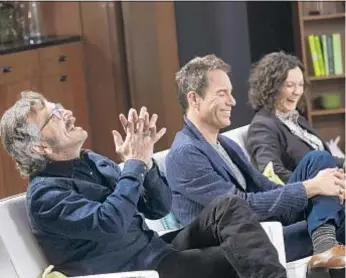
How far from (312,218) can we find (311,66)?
2647mm

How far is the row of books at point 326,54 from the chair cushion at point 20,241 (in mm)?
3276

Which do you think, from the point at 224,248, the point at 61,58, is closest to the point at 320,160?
the point at 224,248

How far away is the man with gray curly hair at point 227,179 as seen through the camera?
10.2 feet

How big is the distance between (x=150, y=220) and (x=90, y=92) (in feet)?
8.42

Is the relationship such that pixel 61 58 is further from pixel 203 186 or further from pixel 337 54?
pixel 203 186

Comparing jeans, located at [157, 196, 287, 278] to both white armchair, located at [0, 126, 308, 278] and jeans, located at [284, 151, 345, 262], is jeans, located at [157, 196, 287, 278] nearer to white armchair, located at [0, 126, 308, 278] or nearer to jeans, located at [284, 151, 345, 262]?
white armchair, located at [0, 126, 308, 278]

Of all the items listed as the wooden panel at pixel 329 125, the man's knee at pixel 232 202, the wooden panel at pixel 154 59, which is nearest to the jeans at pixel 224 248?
the man's knee at pixel 232 202

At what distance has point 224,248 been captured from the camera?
2738 millimetres

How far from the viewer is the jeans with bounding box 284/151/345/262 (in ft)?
10.6

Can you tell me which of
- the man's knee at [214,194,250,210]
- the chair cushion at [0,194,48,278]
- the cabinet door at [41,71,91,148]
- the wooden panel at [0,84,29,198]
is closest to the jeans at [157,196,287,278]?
the man's knee at [214,194,250,210]

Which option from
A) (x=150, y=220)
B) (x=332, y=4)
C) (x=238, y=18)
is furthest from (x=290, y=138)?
(x=332, y=4)

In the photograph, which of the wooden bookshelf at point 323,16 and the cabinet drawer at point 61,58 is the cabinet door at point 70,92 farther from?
the wooden bookshelf at point 323,16

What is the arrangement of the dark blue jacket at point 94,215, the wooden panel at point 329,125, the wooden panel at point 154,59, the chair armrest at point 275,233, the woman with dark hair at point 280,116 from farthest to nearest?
the wooden panel at point 329,125, the wooden panel at point 154,59, the woman with dark hair at point 280,116, the chair armrest at point 275,233, the dark blue jacket at point 94,215

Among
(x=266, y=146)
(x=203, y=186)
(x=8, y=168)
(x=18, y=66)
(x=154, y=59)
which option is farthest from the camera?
(x=154, y=59)
